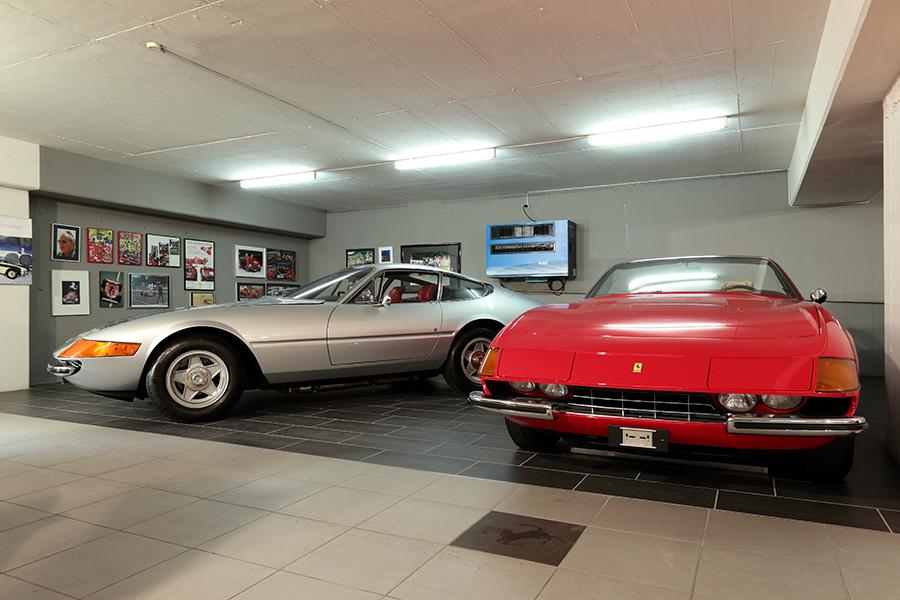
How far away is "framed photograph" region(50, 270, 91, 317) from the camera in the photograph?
750 centimetres

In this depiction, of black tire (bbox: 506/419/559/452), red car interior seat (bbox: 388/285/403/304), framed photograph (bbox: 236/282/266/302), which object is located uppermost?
framed photograph (bbox: 236/282/266/302)

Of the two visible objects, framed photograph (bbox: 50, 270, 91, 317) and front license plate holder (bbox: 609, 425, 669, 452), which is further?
framed photograph (bbox: 50, 270, 91, 317)

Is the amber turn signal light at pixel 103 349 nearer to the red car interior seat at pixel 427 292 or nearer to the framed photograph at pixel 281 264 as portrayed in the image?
the red car interior seat at pixel 427 292

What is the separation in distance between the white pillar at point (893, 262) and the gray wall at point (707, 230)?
487 cm

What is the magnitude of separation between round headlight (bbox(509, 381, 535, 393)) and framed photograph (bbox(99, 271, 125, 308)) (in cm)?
742

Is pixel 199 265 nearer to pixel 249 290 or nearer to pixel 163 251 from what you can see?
pixel 163 251

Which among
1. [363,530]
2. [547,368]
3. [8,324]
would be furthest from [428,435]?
[8,324]

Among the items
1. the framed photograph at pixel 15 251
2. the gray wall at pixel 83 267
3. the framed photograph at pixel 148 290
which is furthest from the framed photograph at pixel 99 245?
the framed photograph at pixel 15 251

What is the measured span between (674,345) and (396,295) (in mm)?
3587

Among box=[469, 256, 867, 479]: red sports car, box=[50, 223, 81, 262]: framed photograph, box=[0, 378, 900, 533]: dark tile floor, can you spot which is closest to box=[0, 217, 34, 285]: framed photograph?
box=[50, 223, 81, 262]: framed photograph

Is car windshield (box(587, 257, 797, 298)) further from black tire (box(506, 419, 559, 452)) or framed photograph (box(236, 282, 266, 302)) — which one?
framed photograph (box(236, 282, 266, 302))

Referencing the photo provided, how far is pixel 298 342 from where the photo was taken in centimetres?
496

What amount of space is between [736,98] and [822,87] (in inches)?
45.6

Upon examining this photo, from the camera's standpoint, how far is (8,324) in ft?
22.1
